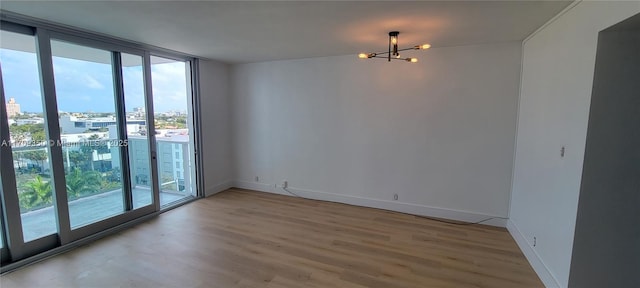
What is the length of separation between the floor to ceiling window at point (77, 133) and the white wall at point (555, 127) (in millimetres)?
4785

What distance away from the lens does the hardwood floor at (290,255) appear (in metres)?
2.44

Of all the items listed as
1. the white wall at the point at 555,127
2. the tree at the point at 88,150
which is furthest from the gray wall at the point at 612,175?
the tree at the point at 88,150

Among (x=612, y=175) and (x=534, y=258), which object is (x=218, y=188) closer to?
(x=534, y=258)

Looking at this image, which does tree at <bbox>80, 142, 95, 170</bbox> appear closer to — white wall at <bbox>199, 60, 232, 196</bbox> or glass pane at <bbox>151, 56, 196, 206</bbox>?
glass pane at <bbox>151, 56, 196, 206</bbox>

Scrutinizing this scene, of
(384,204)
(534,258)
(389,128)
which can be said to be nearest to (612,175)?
(534,258)

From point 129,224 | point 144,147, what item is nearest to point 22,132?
point 144,147

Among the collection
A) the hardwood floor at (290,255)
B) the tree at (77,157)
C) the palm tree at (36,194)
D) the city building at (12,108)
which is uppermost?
the city building at (12,108)

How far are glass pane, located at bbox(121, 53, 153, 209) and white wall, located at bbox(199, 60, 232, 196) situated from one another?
99 centimetres

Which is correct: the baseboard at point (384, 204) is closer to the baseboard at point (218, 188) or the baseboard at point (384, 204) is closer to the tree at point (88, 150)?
the baseboard at point (218, 188)

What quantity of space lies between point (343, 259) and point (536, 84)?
9.09ft

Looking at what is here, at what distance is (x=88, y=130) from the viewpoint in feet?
10.7

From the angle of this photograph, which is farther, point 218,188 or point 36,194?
point 218,188

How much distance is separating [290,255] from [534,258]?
248cm

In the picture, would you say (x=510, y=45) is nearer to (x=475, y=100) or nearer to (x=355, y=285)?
(x=475, y=100)
